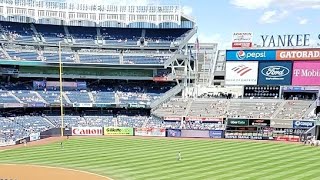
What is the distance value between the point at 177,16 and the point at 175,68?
9271mm

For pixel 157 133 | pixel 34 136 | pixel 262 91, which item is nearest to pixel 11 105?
pixel 34 136

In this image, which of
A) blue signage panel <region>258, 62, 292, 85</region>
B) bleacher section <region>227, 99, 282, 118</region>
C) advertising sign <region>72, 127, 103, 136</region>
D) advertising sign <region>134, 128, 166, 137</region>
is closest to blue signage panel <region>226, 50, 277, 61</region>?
blue signage panel <region>258, 62, 292, 85</region>

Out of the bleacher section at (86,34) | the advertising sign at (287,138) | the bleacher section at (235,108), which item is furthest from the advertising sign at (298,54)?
the bleacher section at (86,34)

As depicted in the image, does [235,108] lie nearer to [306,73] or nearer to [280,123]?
[280,123]

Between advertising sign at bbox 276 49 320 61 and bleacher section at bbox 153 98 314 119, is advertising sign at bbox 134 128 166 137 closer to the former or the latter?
bleacher section at bbox 153 98 314 119

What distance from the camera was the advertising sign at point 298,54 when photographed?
61.7 metres

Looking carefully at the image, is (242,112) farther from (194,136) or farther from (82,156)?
(82,156)

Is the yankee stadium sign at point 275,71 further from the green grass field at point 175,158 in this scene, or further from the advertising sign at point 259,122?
the green grass field at point 175,158

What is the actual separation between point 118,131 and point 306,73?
28967 millimetres

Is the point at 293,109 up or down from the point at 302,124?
up

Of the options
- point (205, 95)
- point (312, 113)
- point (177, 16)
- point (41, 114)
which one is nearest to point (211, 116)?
point (205, 95)

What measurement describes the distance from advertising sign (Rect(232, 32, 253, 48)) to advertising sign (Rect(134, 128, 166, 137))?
1737 centimetres

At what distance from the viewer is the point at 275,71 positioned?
6359 cm

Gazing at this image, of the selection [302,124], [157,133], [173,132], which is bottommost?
[157,133]
